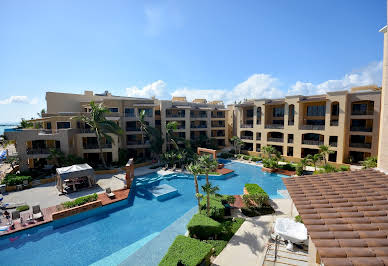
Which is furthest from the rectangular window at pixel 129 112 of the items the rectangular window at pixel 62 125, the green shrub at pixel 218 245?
the green shrub at pixel 218 245

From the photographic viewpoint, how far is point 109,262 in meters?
12.3

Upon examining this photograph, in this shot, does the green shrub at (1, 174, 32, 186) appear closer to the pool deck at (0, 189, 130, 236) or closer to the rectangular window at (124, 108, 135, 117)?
the pool deck at (0, 189, 130, 236)

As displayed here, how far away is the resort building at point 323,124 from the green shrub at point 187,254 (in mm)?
30838

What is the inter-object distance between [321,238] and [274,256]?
634 centimetres

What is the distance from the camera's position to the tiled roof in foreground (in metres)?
5.18

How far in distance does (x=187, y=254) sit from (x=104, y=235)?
8.85 m

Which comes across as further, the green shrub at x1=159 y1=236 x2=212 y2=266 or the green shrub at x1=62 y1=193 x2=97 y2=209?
the green shrub at x1=62 y1=193 x2=97 y2=209

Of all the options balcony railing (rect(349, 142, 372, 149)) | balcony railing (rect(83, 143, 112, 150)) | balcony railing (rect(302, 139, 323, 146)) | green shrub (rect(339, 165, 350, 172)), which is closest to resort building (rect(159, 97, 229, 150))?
balcony railing (rect(83, 143, 112, 150))

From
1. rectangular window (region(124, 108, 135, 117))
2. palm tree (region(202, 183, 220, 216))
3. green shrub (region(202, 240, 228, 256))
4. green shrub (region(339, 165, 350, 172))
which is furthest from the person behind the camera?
rectangular window (region(124, 108, 135, 117))

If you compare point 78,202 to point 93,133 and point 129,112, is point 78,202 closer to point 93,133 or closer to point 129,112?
point 93,133

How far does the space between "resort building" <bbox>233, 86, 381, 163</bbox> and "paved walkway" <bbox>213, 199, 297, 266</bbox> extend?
21584mm

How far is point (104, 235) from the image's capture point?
1515cm

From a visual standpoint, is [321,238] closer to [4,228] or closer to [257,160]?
[4,228]

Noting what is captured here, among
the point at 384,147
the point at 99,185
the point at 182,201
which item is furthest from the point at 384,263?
the point at 99,185
